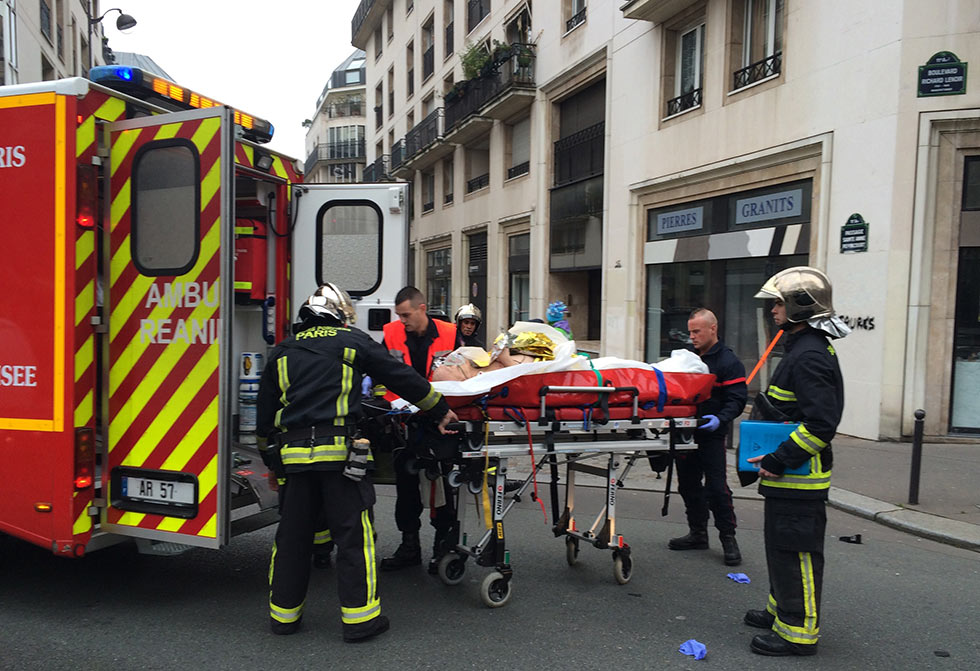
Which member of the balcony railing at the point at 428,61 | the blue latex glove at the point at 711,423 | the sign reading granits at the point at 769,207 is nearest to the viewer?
the blue latex glove at the point at 711,423

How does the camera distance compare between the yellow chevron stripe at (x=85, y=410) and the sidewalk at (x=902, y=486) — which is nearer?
the yellow chevron stripe at (x=85, y=410)

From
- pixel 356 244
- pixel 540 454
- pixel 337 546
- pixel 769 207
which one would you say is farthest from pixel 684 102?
pixel 337 546

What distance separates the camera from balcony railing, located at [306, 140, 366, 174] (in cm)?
6681

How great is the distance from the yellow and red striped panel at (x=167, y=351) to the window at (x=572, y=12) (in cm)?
1499

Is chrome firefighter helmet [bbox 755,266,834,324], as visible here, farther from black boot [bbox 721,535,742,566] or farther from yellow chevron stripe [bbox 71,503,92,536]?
yellow chevron stripe [bbox 71,503,92,536]

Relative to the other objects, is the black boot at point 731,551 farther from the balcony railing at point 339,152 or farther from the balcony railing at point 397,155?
the balcony railing at point 339,152

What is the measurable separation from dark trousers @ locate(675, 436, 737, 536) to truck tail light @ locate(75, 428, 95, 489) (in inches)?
146

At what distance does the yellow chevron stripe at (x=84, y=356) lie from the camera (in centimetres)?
376

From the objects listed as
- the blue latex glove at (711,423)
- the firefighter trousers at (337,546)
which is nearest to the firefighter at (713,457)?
the blue latex glove at (711,423)

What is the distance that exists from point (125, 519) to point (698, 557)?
375 centimetres

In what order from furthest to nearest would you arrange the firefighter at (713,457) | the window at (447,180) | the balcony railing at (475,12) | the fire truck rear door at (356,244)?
the window at (447,180) → the balcony railing at (475,12) → the fire truck rear door at (356,244) → the firefighter at (713,457)

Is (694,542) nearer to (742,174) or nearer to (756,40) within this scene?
(742,174)

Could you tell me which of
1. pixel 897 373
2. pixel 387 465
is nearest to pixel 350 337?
pixel 387 465

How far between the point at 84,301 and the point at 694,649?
11.8ft
